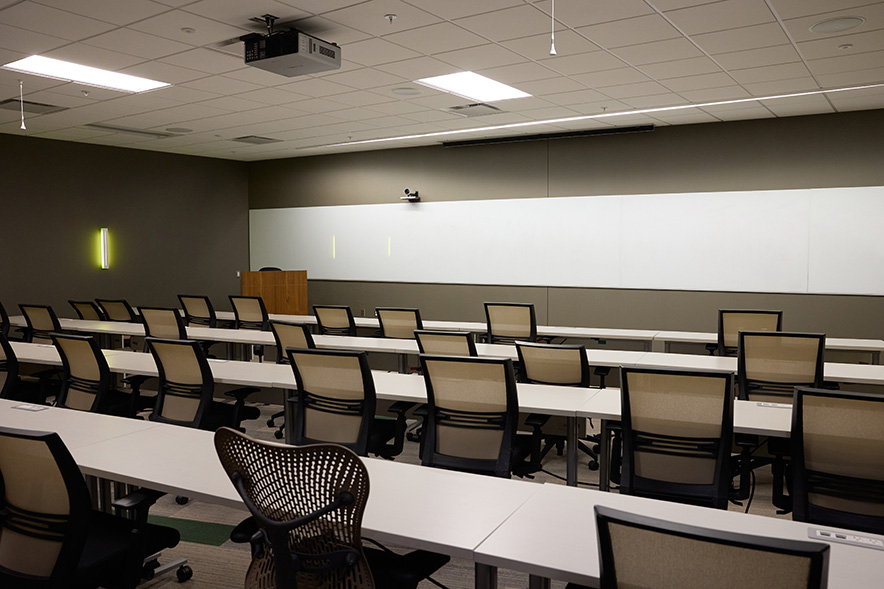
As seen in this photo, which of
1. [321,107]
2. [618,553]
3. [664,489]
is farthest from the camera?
[321,107]

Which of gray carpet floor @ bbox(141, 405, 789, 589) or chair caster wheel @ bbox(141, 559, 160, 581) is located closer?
chair caster wheel @ bbox(141, 559, 160, 581)

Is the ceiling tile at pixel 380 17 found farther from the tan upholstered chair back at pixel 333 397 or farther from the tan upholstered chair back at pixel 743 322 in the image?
the tan upholstered chair back at pixel 743 322

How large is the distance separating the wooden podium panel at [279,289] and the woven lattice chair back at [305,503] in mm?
9019

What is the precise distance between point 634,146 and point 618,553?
876cm

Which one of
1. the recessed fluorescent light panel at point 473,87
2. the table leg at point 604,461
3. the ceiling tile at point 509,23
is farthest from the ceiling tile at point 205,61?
the table leg at point 604,461

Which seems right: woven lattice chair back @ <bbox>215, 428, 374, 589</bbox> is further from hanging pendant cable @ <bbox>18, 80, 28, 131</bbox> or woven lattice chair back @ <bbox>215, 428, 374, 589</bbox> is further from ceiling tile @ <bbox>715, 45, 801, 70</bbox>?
hanging pendant cable @ <bbox>18, 80, 28, 131</bbox>

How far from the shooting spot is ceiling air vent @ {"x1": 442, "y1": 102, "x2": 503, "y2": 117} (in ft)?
25.2

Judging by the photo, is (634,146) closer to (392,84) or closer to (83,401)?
(392,84)

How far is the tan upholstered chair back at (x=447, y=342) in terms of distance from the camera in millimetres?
4633

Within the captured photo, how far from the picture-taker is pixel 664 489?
3.02m

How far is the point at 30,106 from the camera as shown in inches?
299

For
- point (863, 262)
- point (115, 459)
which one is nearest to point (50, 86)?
point (115, 459)

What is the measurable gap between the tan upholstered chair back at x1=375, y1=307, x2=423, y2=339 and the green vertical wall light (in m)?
6.09

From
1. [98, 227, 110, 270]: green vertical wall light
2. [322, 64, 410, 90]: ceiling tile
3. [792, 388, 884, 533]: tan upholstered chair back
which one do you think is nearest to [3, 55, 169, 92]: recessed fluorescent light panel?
[322, 64, 410, 90]: ceiling tile
